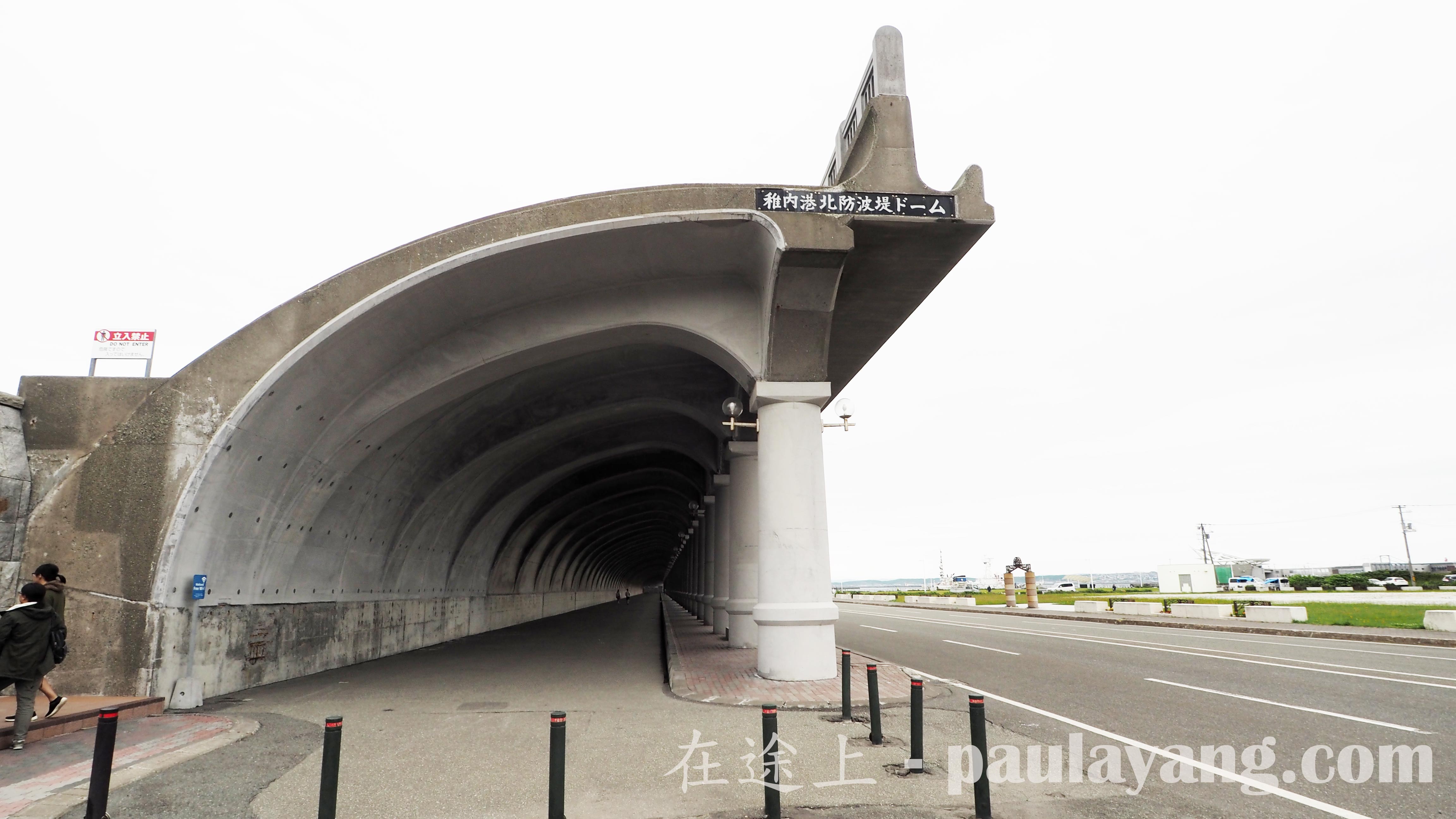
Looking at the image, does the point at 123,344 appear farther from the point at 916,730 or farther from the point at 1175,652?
the point at 1175,652

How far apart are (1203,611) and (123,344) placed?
31142 mm

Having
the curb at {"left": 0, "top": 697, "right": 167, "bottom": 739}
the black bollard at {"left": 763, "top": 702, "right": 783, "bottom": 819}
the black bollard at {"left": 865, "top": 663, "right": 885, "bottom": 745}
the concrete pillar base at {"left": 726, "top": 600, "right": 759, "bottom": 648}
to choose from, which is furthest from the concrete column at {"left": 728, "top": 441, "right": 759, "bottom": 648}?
the black bollard at {"left": 763, "top": 702, "right": 783, "bottom": 819}

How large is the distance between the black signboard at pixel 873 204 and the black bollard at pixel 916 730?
22.4 feet

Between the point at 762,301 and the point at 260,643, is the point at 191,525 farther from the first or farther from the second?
the point at 762,301

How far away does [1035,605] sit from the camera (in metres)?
38.1

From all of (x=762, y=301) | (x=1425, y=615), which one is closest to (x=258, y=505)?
(x=762, y=301)

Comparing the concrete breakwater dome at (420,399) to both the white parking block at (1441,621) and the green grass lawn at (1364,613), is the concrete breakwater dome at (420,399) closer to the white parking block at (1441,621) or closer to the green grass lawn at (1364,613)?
the white parking block at (1441,621)

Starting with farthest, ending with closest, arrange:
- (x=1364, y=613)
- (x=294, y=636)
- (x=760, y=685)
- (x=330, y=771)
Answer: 1. (x=1364, y=613)
2. (x=294, y=636)
3. (x=760, y=685)
4. (x=330, y=771)

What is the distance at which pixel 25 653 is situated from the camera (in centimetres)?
715

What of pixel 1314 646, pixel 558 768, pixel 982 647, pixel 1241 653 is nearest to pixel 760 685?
pixel 558 768

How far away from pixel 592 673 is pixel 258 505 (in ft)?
19.5

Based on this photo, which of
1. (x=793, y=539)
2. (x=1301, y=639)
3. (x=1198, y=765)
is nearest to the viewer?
(x=1198, y=765)

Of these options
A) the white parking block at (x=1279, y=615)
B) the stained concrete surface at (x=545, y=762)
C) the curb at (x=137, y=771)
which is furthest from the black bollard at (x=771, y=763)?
the white parking block at (x=1279, y=615)

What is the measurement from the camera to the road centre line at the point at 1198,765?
5488 millimetres
